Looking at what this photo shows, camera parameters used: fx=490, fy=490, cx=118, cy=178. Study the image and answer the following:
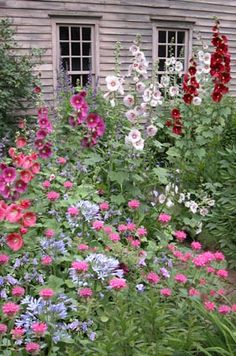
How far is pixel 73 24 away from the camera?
911 centimetres

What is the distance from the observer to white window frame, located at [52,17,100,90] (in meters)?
8.89

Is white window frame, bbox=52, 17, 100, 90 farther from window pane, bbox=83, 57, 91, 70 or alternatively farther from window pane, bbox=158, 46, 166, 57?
window pane, bbox=158, 46, 166, 57

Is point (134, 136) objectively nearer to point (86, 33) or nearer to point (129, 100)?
point (129, 100)

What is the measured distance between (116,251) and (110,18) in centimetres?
738

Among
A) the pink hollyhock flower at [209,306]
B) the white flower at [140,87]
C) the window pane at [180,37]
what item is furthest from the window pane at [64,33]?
the pink hollyhock flower at [209,306]

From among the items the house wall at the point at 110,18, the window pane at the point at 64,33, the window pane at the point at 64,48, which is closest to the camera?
the house wall at the point at 110,18

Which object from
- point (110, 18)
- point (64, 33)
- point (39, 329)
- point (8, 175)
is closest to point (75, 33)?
point (64, 33)

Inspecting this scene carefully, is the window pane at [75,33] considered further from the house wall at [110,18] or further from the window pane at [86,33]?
the house wall at [110,18]

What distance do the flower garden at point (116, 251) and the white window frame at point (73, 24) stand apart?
13.5 ft

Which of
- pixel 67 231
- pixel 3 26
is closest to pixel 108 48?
pixel 3 26

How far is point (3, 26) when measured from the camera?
7.96 m

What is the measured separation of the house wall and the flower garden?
416cm

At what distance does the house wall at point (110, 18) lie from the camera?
862 cm

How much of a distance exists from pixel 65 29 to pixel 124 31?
1.18m
